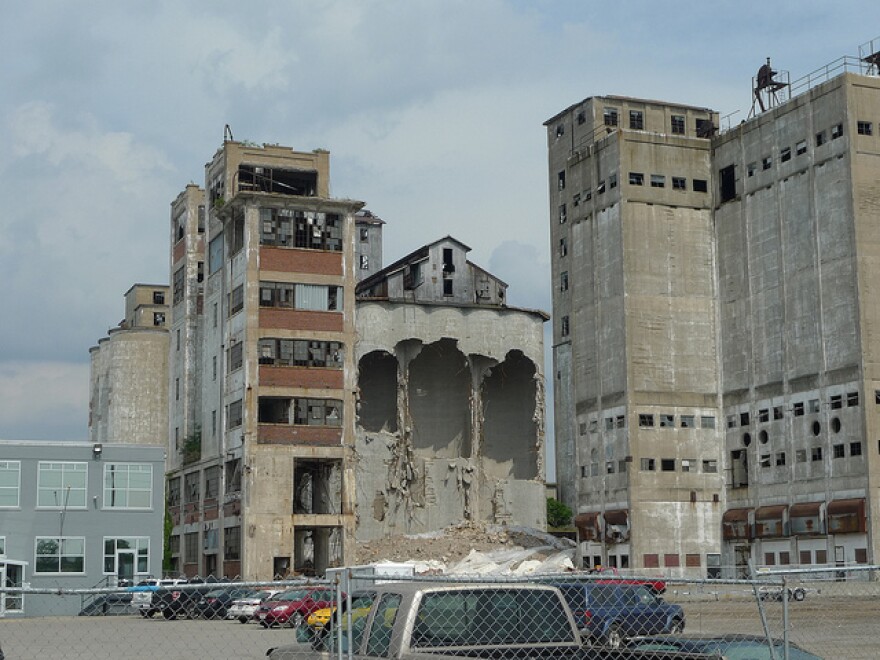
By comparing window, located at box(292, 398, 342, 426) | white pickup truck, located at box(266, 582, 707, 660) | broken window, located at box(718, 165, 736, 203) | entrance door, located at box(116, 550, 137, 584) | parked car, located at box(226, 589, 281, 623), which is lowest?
parked car, located at box(226, 589, 281, 623)

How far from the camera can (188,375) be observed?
3971 inches

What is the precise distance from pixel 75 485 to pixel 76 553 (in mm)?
3563

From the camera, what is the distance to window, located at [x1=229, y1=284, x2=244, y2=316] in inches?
3408

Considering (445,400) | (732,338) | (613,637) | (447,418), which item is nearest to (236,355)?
(445,400)

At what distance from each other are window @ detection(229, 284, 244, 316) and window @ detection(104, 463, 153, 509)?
17.7m

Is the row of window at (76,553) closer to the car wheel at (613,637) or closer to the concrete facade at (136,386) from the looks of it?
the car wheel at (613,637)

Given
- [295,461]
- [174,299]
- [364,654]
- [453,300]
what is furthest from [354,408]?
[364,654]

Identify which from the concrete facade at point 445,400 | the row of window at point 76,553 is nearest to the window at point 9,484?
the row of window at point 76,553

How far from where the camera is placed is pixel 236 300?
8769cm

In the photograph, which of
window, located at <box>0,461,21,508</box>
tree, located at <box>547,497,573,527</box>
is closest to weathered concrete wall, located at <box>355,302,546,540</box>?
tree, located at <box>547,497,573,527</box>

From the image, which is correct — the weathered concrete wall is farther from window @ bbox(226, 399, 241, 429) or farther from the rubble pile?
window @ bbox(226, 399, 241, 429)

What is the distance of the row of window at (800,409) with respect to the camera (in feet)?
276

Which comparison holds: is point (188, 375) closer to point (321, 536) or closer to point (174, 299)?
point (174, 299)

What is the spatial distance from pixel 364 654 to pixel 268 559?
71267 mm
